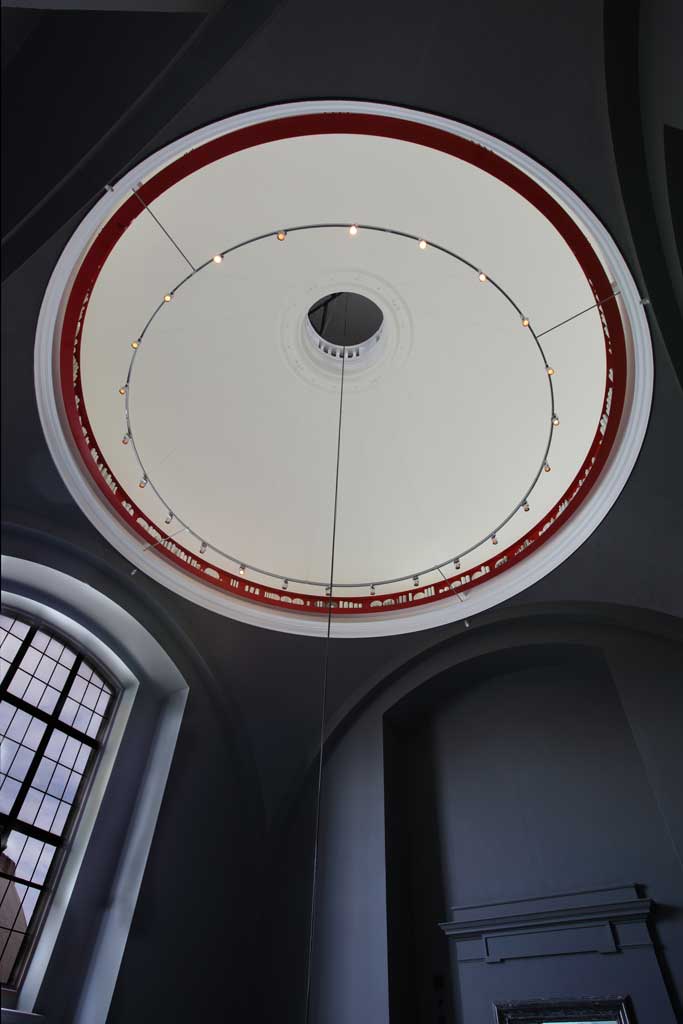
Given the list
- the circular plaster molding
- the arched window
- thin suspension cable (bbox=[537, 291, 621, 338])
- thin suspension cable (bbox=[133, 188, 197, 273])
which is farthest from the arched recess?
thin suspension cable (bbox=[133, 188, 197, 273])

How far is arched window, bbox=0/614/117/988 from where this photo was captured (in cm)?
647

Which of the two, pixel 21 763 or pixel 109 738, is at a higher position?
pixel 109 738

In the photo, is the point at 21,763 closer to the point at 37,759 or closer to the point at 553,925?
the point at 37,759

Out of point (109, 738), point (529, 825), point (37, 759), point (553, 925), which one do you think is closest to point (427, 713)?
point (529, 825)

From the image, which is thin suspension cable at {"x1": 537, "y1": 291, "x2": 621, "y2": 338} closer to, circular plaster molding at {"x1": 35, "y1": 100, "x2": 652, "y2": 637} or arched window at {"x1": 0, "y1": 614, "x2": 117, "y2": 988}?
circular plaster molding at {"x1": 35, "y1": 100, "x2": 652, "y2": 637}

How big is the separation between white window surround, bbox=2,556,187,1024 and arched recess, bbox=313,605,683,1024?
223 centimetres

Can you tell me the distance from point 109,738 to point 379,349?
6.20 m

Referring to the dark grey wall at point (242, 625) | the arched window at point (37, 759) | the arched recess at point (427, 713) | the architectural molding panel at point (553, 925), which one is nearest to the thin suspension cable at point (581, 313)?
the dark grey wall at point (242, 625)

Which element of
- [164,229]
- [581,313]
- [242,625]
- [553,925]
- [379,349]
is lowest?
[553,925]

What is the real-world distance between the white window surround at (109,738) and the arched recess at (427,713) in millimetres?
2234

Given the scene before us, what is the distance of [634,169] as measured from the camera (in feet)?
16.6

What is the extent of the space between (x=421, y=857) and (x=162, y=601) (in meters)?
4.41

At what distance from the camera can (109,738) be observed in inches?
312

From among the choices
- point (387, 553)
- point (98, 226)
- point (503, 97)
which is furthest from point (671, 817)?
point (98, 226)
